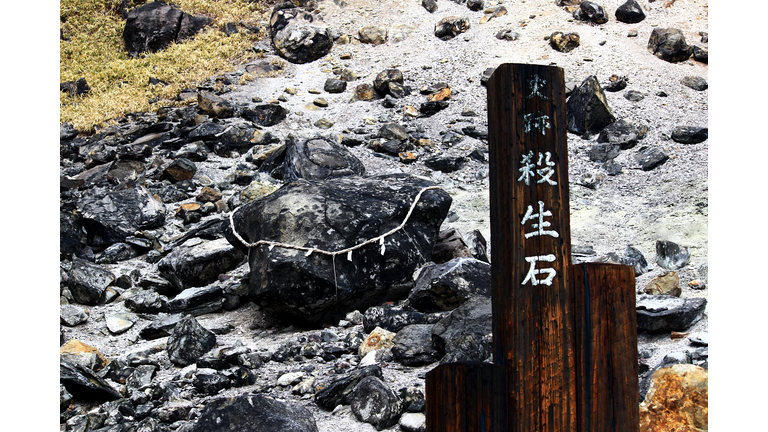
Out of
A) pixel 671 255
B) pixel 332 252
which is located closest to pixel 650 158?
pixel 671 255

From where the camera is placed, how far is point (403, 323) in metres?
3.87

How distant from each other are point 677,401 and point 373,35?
9482mm

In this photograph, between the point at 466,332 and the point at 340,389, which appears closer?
the point at 340,389

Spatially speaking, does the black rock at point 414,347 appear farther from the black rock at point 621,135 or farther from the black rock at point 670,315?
the black rock at point 621,135

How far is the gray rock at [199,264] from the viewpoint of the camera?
A: 16.3 ft

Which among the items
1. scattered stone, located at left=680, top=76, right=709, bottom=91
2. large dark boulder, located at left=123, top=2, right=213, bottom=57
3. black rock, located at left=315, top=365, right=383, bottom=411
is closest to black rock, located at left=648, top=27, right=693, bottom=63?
scattered stone, located at left=680, top=76, right=709, bottom=91

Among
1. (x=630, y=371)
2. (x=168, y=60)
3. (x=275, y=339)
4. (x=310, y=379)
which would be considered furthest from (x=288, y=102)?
(x=630, y=371)

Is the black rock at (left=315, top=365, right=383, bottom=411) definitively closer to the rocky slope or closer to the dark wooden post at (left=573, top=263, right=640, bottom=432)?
the rocky slope

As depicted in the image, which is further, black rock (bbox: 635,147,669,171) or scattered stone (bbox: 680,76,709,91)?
scattered stone (bbox: 680,76,709,91)

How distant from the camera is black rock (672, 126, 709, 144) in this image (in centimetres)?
737

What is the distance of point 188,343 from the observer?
3.65 meters

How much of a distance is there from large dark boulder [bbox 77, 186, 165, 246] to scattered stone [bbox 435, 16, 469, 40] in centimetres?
646

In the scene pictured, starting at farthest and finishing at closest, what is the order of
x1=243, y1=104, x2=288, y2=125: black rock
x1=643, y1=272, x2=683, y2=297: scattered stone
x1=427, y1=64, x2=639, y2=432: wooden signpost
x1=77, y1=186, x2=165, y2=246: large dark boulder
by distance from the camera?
x1=243, y1=104, x2=288, y2=125: black rock < x1=77, y1=186, x2=165, y2=246: large dark boulder < x1=643, y1=272, x2=683, y2=297: scattered stone < x1=427, y1=64, x2=639, y2=432: wooden signpost

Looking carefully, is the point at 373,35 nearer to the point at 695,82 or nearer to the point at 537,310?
the point at 695,82
